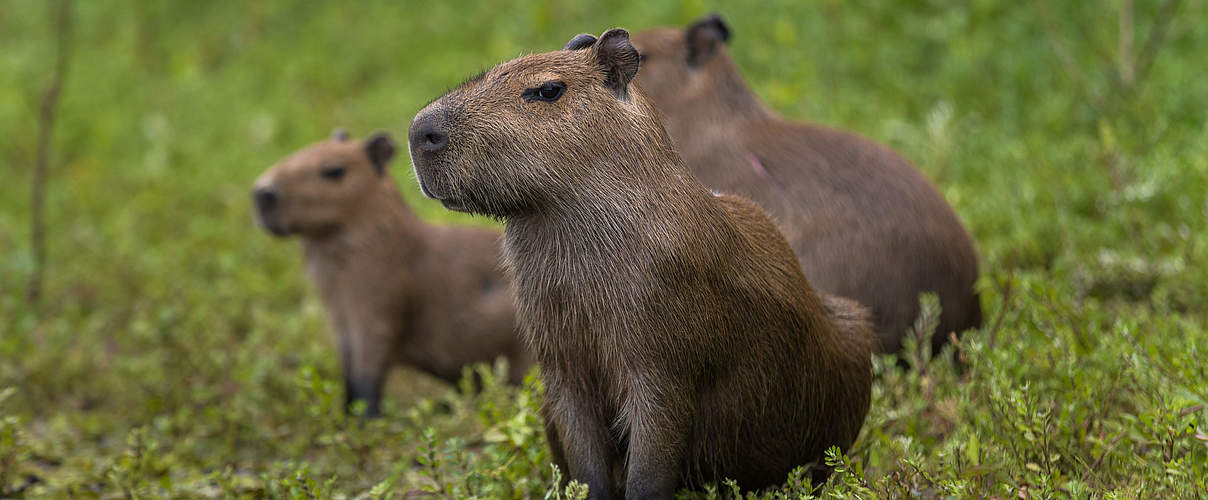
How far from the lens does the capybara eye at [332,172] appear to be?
543 cm

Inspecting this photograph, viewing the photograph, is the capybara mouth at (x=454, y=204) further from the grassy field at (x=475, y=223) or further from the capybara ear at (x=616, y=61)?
the grassy field at (x=475, y=223)

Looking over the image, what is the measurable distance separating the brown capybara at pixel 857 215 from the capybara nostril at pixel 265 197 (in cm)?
194

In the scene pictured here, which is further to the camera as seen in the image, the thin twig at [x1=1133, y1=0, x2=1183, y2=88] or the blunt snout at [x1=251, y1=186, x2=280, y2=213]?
the thin twig at [x1=1133, y1=0, x2=1183, y2=88]

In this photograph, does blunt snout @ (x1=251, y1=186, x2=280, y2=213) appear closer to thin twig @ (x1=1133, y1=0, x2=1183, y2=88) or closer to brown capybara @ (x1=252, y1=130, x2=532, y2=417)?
brown capybara @ (x1=252, y1=130, x2=532, y2=417)

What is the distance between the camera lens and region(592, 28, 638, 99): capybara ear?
8.70 feet

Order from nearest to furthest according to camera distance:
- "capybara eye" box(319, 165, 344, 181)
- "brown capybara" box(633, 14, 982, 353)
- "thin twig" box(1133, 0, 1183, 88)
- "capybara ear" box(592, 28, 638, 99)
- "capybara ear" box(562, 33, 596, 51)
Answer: "capybara ear" box(592, 28, 638, 99)
"capybara ear" box(562, 33, 596, 51)
"brown capybara" box(633, 14, 982, 353)
"capybara eye" box(319, 165, 344, 181)
"thin twig" box(1133, 0, 1183, 88)

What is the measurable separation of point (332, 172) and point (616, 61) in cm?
306

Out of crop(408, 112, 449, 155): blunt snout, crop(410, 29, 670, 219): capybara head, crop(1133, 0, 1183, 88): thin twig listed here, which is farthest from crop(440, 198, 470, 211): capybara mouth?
crop(1133, 0, 1183, 88): thin twig

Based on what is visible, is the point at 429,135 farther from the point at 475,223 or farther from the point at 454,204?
the point at 475,223

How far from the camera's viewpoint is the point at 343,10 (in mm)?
10070

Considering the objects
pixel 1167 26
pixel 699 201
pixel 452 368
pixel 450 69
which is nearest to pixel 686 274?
pixel 699 201

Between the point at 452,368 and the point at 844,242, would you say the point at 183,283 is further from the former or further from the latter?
the point at 844,242

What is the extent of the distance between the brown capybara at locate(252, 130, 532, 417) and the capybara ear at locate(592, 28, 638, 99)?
284cm

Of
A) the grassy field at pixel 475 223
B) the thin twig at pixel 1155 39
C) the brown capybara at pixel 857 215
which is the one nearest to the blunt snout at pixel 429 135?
the grassy field at pixel 475 223
